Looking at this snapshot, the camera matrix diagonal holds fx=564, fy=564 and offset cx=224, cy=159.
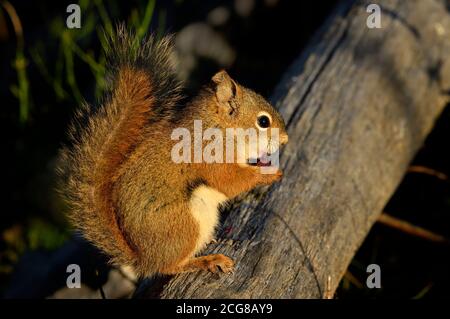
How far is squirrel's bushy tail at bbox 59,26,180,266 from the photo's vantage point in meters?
1.94

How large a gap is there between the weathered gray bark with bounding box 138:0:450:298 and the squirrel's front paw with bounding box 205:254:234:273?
0.03m

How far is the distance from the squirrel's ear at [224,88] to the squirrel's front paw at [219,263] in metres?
0.55

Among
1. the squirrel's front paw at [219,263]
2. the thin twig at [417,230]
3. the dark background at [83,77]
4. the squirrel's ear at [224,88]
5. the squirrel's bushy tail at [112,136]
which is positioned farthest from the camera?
the dark background at [83,77]

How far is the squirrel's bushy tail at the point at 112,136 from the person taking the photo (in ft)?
6.36

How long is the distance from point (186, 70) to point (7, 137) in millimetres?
1291

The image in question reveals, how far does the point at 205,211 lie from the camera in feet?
6.53

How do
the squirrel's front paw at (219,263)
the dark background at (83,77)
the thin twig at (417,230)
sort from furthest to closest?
1. the dark background at (83,77)
2. the thin twig at (417,230)
3. the squirrel's front paw at (219,263)

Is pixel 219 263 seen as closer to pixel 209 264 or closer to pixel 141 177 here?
pixel 209 264

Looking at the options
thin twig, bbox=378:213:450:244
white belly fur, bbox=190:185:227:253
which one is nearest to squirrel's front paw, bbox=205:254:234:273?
white belly fur, bbox=190:185:227:253

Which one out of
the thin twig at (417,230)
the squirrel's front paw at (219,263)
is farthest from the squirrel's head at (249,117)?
the thin twig at (417,230)

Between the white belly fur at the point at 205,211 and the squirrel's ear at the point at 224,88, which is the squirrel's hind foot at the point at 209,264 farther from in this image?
the squirrel's ear at the point at 224,88

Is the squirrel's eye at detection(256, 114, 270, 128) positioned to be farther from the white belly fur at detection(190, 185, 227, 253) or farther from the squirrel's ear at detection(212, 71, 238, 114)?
the white belly fur at detection(190, 185, 227, 253)

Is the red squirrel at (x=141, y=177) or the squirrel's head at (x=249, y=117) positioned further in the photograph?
the squirrel's head at (x=249, y=117)
